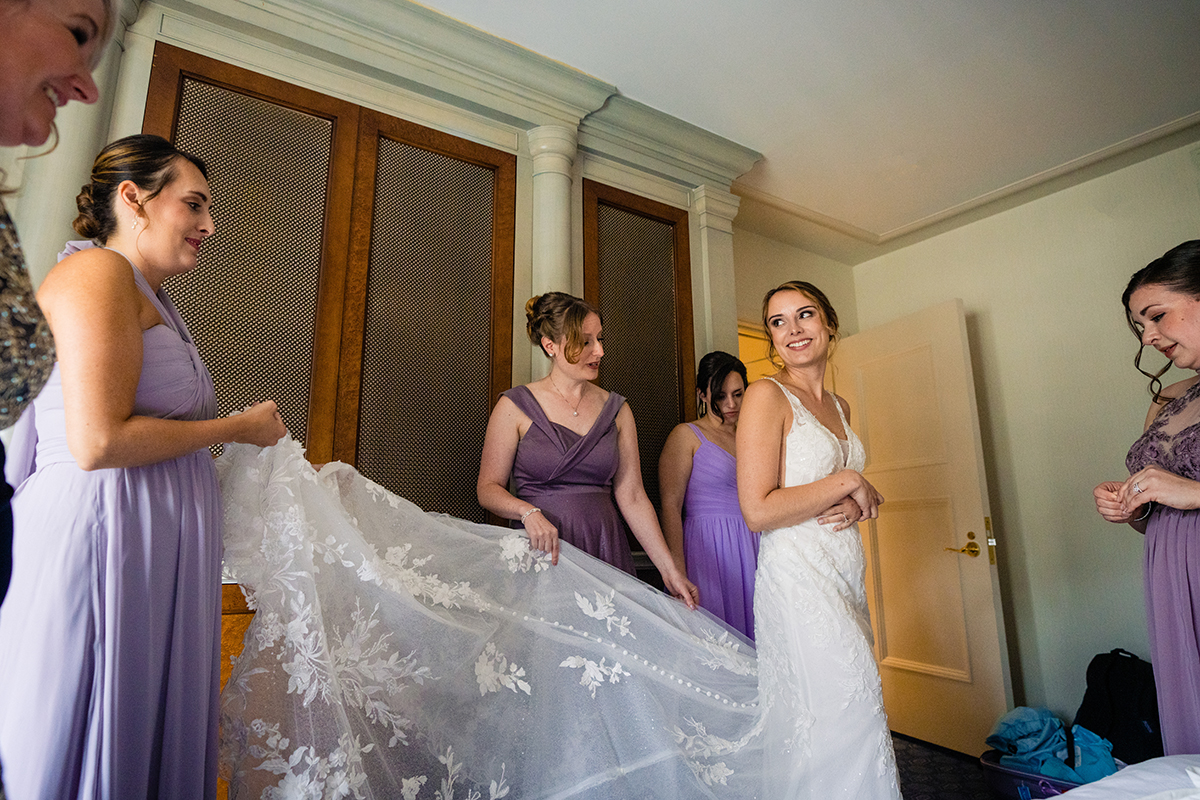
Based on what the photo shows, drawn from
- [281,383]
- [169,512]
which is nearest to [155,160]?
[169,512]

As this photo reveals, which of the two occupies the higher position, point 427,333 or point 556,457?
point 427,333

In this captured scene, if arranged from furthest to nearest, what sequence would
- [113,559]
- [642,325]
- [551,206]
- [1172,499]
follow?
[642,325] < [551,206] < [1172,499] < [113,559]

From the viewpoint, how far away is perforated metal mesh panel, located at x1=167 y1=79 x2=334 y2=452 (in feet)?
7.49

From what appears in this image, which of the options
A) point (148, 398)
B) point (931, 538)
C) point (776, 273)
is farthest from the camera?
point (776, 273)

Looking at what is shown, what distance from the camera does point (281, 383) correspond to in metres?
2.37

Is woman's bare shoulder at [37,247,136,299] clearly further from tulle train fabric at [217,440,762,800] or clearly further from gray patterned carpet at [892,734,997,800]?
gray patterned carpet at [892,734,997,800]

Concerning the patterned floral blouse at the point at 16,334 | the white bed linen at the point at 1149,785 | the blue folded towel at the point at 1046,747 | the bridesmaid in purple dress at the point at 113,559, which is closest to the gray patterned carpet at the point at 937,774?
the blue folded towel at the point at 1046,747

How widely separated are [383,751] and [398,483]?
124cm

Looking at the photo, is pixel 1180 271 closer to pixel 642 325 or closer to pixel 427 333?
pixel 642 325

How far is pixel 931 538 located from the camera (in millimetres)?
3926

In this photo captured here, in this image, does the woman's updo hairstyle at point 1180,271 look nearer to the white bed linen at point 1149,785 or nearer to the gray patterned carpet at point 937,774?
the white bed linen at point 1149,785

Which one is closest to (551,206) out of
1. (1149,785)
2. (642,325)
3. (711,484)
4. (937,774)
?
(642,325)

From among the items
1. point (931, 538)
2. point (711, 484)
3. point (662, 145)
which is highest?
point (662, 145)

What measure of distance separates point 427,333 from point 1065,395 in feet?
11.6
